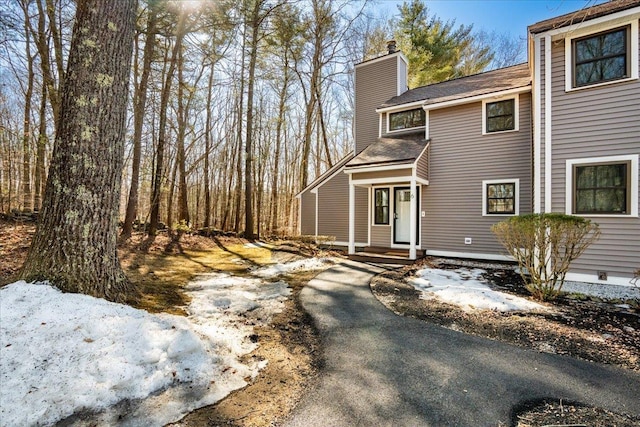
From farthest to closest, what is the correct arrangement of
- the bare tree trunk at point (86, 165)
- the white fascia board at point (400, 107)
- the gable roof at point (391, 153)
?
the white fascia board at point (400, 107), the gable roof at point (391, 153), the bare tree trunk at point (86, 165)

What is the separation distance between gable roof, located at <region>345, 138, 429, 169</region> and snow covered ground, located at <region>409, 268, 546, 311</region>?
11.3 ft

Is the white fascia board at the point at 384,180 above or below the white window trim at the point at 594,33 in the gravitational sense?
below

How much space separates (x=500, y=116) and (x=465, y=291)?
6115 millimetres

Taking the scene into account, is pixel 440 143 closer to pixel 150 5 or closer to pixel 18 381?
pixel 150 5

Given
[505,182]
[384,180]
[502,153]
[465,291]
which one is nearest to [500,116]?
[502,153]

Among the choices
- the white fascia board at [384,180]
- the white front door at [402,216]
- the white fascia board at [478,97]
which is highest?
the white fascia board at [478,97]

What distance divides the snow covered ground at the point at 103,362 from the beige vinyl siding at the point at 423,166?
7555 mm

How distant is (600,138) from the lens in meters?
6.16

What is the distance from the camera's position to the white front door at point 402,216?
10.4 meters

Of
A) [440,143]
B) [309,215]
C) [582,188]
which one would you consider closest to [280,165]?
[309,215]

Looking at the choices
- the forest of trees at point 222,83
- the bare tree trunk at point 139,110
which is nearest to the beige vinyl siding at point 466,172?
the forest of trees at point 222,83

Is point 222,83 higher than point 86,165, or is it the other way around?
point 222,83

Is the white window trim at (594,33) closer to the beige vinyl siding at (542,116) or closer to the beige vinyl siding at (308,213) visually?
the beige vinyl siding at (542,116)

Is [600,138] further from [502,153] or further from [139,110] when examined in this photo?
[139,110]
